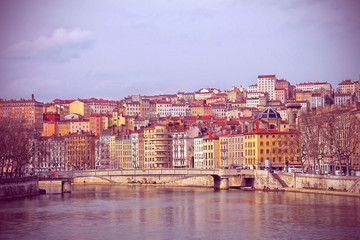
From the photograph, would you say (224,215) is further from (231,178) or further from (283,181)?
(231,178)

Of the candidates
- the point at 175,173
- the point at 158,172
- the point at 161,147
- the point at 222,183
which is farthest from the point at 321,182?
the point at 161,147

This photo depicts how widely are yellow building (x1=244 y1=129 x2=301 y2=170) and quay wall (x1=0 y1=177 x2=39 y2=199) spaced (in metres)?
36.4

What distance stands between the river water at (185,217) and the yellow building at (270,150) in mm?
20143

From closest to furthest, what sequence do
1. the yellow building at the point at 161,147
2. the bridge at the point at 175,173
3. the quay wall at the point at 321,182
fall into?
the quay wall at the point at 321,182, the bridge at the point at 175,173, the yellow building at the point at 161,147

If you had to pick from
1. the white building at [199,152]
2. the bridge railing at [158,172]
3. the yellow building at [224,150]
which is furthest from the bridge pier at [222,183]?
the white building at [199,152]

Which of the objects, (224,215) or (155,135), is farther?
(155,135)

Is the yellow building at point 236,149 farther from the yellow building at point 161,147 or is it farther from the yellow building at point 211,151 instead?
the yellow building at point 161,147

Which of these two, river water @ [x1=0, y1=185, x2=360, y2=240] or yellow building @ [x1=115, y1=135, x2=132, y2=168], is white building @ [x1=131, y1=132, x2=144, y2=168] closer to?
yellow building @ [x1=115, y1=135, x2=132, y2=168]

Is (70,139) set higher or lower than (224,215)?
higher

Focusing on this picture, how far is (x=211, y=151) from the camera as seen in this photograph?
136500mm

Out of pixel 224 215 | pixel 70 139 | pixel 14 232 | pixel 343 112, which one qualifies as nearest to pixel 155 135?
pixel 70 139

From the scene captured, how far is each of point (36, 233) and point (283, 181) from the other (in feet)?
152

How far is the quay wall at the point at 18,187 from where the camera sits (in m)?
88.4

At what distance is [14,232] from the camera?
202 feet
